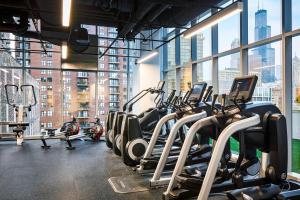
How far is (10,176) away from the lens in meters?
4.46

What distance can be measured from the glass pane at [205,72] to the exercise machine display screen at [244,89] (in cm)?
343

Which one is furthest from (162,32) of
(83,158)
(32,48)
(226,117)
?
(226,117)

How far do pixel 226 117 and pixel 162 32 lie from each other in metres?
6.75

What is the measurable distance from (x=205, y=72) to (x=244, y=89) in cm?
401

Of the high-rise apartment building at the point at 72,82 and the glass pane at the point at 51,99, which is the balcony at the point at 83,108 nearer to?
the high-rise apartment building at the point at 72,82

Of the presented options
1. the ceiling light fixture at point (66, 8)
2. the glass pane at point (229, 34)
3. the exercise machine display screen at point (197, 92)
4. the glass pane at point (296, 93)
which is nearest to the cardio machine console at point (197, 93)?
the exercise machine display screen at point (197, 92)

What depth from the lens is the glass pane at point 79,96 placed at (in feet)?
31.3

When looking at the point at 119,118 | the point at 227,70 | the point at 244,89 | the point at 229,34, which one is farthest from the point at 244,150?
the point at 229,34

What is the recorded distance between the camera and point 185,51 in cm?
815

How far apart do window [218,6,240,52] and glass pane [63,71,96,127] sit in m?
5.37

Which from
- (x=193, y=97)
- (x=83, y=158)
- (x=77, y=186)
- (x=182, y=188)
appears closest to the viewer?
(x=182, y=188)

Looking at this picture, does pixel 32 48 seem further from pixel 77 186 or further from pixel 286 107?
pixel 286 107

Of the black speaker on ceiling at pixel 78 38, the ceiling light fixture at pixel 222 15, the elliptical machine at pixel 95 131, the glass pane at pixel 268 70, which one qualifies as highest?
the black speaker on ceiling at pixel 78 38

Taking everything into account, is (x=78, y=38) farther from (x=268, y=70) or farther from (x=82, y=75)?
(x=268, y=70)
